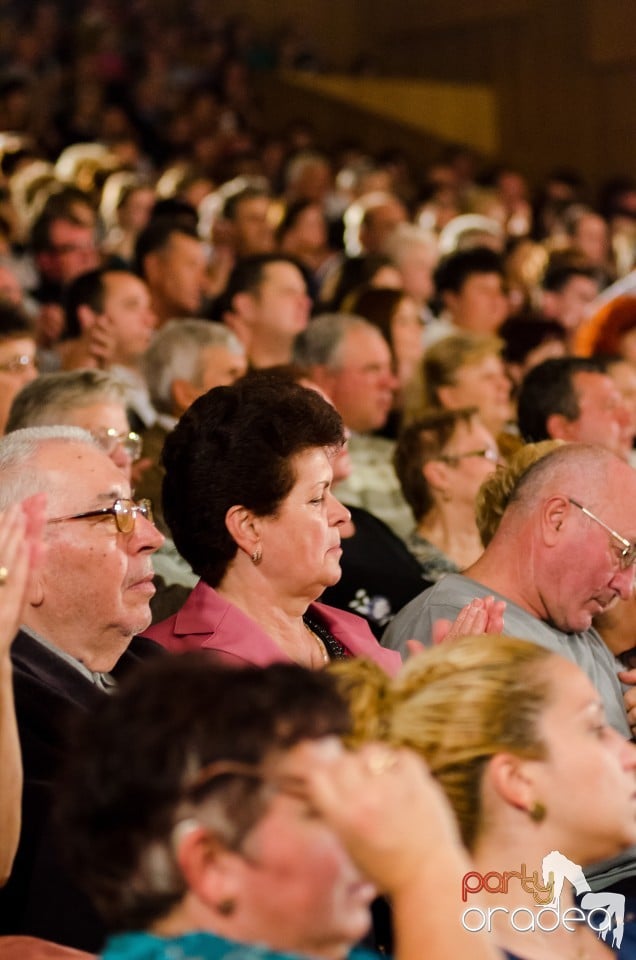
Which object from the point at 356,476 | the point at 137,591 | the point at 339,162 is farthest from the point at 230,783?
the point at 339,162

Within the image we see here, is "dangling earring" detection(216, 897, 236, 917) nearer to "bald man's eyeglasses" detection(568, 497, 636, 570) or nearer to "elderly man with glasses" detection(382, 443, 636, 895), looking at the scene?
"elderly man with glasses" detection(382, 443, 636, 895)

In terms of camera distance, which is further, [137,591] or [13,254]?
[13,254]

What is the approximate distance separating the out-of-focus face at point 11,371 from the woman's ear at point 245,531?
4.44 ft

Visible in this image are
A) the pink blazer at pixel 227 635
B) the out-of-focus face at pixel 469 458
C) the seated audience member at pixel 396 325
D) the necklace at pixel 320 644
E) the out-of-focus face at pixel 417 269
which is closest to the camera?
the pink blazer at pixel 227 635

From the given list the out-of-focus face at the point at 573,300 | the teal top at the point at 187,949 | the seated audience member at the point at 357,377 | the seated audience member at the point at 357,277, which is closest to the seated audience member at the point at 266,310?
the seated audience member at the point at 357,377

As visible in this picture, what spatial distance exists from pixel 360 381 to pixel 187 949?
3021 mm

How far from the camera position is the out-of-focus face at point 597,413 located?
12.1 feet

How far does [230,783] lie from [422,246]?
5.16 meters

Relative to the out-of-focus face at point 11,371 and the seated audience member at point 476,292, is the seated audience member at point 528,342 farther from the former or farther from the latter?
the out-of-focus face at point 11,371

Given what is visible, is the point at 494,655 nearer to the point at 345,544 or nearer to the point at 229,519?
the point at 229,519

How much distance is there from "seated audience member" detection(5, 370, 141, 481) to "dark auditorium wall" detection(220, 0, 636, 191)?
848 centimetres

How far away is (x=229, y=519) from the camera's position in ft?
7.71

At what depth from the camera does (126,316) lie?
4418mm

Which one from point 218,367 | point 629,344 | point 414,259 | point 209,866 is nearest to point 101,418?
point 218,367
